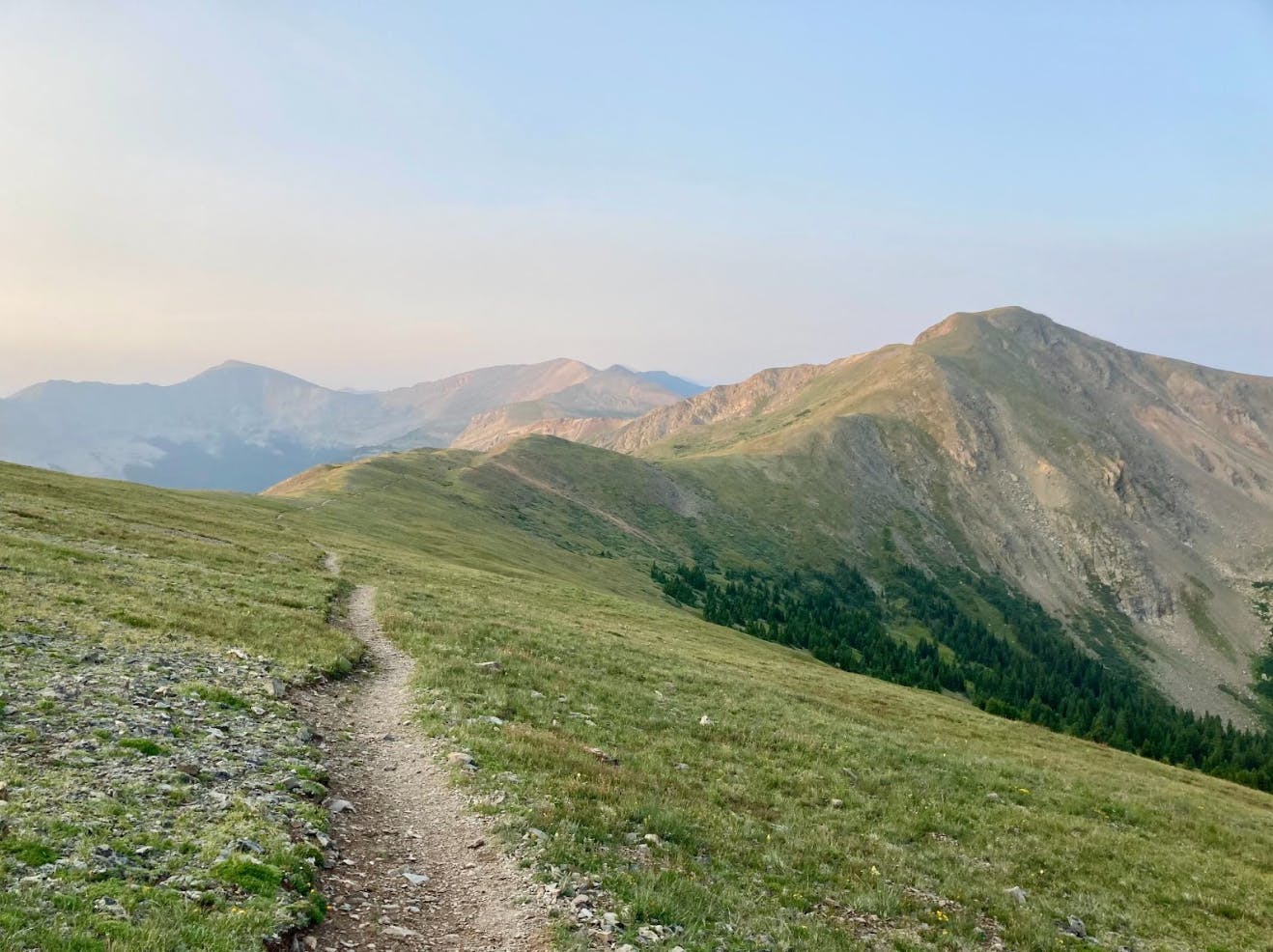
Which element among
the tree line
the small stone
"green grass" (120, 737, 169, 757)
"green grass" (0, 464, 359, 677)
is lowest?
the tree line

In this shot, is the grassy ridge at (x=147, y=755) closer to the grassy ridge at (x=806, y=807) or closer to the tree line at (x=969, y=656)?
the grassy ridge at (x=806, y=807)

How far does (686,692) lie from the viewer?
3353cm

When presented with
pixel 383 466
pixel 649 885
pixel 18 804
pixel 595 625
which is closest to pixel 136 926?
pixel 18 804

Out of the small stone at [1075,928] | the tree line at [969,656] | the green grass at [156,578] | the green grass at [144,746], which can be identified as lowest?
the tree line at [969,656]

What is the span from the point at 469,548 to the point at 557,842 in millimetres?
74388

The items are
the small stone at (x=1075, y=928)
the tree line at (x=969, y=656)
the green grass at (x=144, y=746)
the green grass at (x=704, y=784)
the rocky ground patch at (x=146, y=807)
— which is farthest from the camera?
the tree line at (x=969, y=656)

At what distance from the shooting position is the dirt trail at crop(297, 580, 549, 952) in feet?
35.5

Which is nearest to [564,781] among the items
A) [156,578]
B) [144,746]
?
[144,746]

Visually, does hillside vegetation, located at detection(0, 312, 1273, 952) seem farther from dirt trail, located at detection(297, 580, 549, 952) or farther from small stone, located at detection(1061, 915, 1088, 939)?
dirt trail, located at detection(297, 580, 549, 952)

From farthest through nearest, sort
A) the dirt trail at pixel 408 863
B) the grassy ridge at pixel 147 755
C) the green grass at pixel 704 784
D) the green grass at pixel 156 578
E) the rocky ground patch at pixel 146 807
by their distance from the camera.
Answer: the green grass at pixel 156 578 → the green grass at pixel 704 784 → the dirt trail at pixel 408 863 → the grassy ridge at pixel 147 755 → the rocky ground patch at pixel 146 807

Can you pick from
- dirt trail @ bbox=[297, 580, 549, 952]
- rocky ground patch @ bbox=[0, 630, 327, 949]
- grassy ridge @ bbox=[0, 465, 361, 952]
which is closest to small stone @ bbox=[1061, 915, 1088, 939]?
dirt trail @ bbox=[297, 580, 549, 952]

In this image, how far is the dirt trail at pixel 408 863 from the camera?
10820mm

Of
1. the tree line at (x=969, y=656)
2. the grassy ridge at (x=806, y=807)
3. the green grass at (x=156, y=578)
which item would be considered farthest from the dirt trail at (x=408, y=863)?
the tree line at (x=969, y=656)

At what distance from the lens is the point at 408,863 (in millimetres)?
13016
